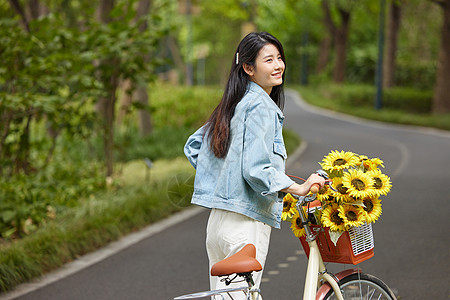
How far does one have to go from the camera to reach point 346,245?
10.9 ft

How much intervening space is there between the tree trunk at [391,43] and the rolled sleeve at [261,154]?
2949cm

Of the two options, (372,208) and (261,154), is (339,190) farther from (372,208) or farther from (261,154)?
(261,154)

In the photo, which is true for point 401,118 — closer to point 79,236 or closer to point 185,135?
point 185,135

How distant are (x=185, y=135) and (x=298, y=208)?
13.2m

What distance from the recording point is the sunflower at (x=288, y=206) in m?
3.56

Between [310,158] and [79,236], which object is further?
[310,158]

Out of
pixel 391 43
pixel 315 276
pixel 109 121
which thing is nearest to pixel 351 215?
pixel 315 276

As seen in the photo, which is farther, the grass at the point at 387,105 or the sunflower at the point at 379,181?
the grass at the point at 387,105

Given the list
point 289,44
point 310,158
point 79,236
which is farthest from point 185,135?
point 289,44

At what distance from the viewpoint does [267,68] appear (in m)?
3.35

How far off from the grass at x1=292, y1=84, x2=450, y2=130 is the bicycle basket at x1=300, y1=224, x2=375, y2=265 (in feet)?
67.2

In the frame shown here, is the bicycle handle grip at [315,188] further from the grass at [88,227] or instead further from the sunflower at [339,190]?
the grass at [88,227]

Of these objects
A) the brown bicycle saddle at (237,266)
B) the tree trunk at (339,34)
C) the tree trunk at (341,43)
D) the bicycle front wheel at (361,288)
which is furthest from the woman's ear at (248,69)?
the tree trunk at (341,43)

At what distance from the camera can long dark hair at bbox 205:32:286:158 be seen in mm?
3301
